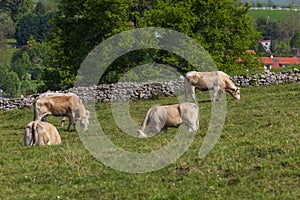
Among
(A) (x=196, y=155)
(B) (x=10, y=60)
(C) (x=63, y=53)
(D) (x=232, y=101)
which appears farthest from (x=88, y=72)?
(B) (x=10, y=60)

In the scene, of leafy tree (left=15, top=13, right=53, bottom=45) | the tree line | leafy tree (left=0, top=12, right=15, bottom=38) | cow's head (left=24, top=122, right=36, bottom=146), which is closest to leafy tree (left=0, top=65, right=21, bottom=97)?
leafy tree (left=0, top=12, right=15, bottom=38)

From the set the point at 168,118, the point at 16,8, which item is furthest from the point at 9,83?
the point at 168,118

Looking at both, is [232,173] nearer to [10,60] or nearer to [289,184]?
[289,184]

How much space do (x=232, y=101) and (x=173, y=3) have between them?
2402 centimetres

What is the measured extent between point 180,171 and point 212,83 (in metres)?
15.8

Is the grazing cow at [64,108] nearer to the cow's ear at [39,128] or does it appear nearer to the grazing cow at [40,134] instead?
the grazing cow at [40,134]

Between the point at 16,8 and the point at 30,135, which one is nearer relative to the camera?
the point at 30,135

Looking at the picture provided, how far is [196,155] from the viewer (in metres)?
13.8

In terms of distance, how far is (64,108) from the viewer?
22188mm

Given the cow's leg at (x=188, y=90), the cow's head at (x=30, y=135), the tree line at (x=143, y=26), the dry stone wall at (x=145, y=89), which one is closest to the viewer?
the cow's head at (x=30, y=135)

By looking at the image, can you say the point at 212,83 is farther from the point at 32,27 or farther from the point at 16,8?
the point at 16,8

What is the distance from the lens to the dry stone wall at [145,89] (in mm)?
32844

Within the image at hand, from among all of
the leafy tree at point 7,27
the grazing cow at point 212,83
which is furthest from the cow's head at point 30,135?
the leafy tree at point 7,27

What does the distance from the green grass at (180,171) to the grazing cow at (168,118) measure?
0.36m
